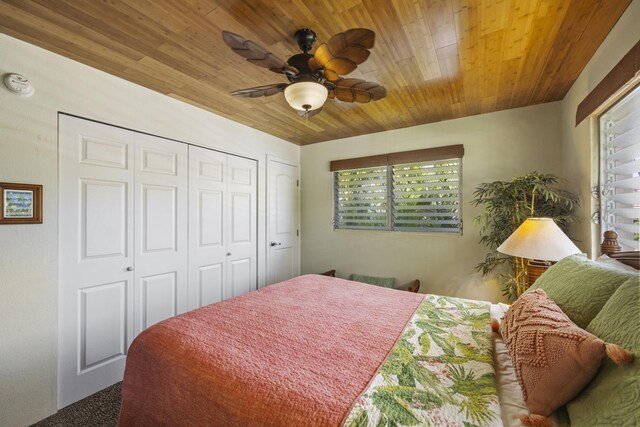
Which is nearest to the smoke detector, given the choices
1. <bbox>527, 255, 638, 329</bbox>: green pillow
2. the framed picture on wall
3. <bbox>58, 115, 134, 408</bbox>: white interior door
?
<bbox>58, 115, 134, 408</bbox>: white interior door

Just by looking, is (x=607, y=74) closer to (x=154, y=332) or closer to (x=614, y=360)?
(x=614, y=360)

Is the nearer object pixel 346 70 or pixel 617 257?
pixel 617 257

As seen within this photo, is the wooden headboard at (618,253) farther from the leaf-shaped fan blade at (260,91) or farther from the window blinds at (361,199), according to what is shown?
the window blinds at (361,199)

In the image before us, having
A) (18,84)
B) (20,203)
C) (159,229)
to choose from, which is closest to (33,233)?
(20,203)

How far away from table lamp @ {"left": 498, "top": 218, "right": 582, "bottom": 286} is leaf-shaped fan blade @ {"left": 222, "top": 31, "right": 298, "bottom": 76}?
1813mm

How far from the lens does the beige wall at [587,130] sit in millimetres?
1399

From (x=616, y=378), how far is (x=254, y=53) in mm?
1791

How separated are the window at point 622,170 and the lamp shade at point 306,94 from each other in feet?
5.54

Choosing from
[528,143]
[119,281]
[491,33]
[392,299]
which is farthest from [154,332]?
[528,143]

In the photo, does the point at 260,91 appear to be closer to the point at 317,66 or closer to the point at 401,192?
the point at 317,66

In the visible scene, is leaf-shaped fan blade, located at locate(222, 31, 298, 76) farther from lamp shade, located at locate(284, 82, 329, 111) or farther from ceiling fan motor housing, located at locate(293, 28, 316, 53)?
ceiling fan motor housing, located at locate(293, 28, 316, 53)

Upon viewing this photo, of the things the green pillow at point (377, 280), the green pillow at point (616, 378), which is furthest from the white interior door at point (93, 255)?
the green pillow at point (616, 378)

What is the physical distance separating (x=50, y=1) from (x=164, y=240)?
1.75 m

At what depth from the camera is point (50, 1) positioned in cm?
136
